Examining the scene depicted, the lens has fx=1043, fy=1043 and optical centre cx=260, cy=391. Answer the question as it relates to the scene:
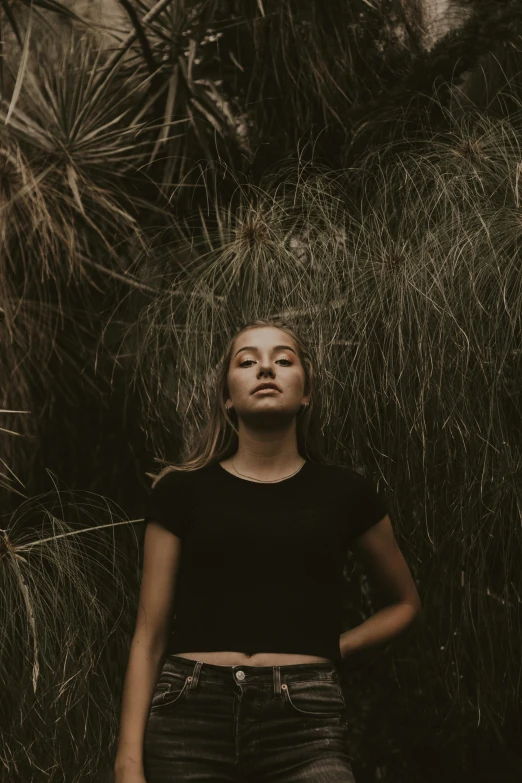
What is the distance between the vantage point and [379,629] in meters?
1.26

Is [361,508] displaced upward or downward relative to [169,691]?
upward

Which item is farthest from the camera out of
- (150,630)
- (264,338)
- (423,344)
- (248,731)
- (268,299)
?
(268,299)

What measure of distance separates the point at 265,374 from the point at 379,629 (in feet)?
1.10

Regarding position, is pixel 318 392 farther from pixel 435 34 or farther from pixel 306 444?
pixel 435 34

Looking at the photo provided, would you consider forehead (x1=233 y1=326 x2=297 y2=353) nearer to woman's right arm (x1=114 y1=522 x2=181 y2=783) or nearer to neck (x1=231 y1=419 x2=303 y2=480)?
neck (x1=231 y1=419 x2=303 y2=480)

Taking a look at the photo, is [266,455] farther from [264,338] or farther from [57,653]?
[57,653]

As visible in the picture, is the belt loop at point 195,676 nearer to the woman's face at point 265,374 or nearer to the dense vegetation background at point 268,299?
the woman's face at point 265,374

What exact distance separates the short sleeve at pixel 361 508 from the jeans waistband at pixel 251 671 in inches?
6.8

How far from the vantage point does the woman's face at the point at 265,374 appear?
1.22 meters

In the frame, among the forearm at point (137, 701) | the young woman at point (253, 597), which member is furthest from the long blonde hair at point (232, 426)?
the forearm at point (137, 701)

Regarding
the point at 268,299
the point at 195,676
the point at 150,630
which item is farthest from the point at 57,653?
the point at 268,299

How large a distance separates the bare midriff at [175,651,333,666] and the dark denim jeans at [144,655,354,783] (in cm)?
1

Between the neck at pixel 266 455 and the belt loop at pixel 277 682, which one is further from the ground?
the neck at pixel 266 455

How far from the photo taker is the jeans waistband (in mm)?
1064
